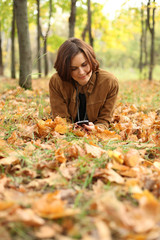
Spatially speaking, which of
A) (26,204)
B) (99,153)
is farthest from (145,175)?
(26,204)

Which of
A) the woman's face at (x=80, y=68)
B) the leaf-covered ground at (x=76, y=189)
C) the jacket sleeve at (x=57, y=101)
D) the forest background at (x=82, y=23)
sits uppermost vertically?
the forest background at (x=82, y=23)

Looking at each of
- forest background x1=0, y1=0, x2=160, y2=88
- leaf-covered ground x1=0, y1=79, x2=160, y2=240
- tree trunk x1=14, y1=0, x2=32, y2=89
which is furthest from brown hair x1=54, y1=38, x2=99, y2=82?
tree trunk x1=14, y1=0, x2=32, y2=89

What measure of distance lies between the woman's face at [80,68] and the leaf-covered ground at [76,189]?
64cm

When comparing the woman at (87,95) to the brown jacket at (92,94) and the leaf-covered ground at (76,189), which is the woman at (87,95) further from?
the leaf-covered ground at (76,189)

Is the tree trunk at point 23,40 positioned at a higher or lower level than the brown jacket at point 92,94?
higher

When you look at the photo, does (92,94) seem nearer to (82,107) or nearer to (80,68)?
(82,107)

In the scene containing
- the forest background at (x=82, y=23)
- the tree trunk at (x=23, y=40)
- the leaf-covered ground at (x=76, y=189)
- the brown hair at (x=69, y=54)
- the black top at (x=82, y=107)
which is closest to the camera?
the leaf-covered ground at (x=76, y=189)

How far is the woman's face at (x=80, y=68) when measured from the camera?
2.33 metres

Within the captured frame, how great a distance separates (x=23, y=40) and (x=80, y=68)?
3240 mm

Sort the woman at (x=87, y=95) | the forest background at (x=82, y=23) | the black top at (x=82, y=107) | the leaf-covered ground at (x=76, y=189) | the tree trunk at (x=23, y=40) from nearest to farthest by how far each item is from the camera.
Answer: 1. the leaf-covered ground at (x=76, y=189)
2. the woman at (x=87, y=95)
3. the black top at (x=82, y=107)
4. the tree trunk at (x=23, y=40)
5. the forest background at (x=82, y=23)

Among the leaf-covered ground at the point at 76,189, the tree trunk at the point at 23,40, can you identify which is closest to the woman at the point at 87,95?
the leaf-covered ground at the point at 76,189

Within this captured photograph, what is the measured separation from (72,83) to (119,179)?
1671 mm

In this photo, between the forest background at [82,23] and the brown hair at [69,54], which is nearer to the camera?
the brown hair at [69,54]

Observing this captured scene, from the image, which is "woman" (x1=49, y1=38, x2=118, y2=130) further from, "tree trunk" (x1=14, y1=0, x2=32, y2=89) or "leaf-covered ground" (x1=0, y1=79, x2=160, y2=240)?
"tree trunk" (x1=14, y1=0, x2=32, y2=89)
